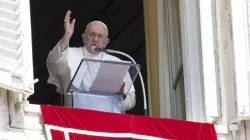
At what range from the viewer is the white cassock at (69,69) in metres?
8.80

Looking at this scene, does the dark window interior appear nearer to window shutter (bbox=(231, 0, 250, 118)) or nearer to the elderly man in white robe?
the elderly man in white robe

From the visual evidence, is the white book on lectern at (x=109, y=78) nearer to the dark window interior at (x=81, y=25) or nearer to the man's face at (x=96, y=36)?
the man's face at (x=96, y=36)

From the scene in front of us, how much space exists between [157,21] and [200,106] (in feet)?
3.75

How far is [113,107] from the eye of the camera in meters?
8.67

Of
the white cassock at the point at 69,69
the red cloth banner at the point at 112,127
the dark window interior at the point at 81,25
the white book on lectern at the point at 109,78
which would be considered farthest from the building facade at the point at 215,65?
the dark window interior at the point at 81,25

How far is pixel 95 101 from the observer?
8.62 metres

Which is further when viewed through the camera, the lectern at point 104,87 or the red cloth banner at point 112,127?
the lectern at point 104,87

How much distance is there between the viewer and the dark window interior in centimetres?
1281

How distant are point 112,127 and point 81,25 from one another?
191 inches

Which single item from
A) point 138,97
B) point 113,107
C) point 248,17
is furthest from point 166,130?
point 138,97

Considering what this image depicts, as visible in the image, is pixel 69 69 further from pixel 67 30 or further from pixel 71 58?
pixel 67 30

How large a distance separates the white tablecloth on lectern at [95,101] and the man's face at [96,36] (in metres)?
0.52

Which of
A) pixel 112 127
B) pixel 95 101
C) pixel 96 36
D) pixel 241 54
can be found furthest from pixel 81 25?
pixel 112 127

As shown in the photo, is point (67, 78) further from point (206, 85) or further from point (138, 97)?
point (138, 97)
